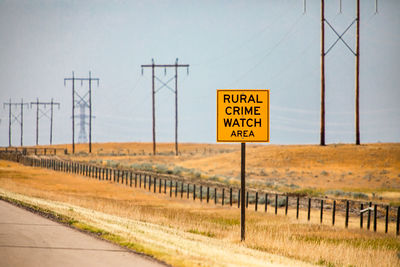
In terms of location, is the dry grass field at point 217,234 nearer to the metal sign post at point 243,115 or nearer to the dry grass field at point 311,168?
the metal sign post at point 243,115

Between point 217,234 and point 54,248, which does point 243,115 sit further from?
point 54,248

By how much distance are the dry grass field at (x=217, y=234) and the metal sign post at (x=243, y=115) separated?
344cm

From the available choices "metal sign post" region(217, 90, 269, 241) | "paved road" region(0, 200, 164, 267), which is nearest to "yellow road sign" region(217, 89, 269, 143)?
"metal sign post" region(217, 90, 269, 241)

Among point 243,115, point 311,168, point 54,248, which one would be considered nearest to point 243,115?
point 243,115

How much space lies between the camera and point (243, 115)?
18922mm

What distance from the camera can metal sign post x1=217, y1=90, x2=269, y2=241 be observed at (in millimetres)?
18781

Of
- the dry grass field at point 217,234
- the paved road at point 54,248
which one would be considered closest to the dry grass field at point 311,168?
the dry grass field at point 217,234

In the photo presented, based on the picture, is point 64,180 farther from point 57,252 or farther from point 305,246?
point 57,252

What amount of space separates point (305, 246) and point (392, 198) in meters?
31.7

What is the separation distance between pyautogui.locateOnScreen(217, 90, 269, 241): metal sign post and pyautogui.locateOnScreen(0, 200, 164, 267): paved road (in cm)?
590

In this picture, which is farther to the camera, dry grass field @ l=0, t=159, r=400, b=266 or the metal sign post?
the metal sign post

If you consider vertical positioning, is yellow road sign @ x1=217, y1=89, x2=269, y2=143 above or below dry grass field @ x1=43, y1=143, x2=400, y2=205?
above

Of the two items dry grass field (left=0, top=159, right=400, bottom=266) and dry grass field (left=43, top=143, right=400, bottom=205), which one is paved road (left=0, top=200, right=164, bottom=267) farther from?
dry grass field (left=43, top=143, right=400, bottom=205)

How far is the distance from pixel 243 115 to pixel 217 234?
5.32 m
